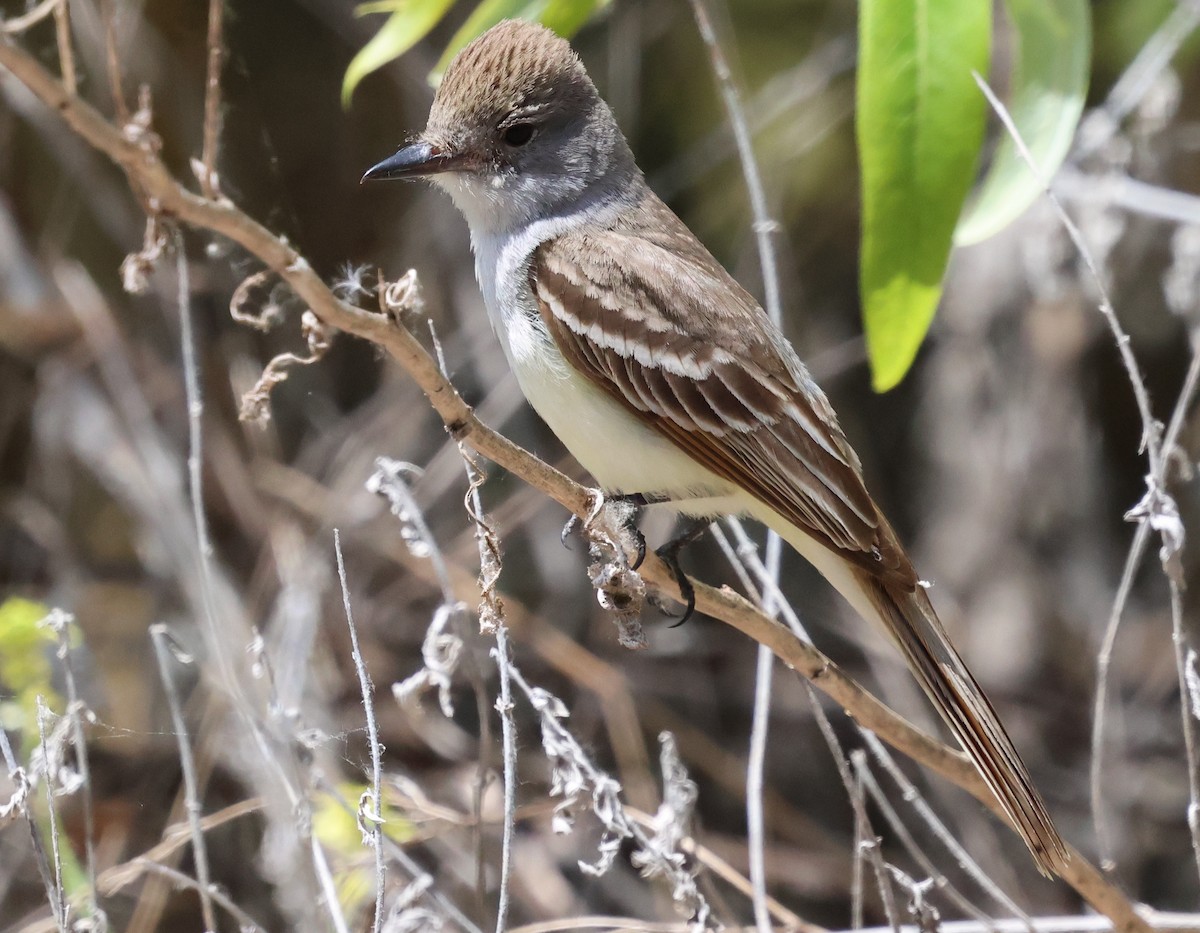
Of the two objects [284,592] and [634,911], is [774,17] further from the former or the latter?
[634,911]

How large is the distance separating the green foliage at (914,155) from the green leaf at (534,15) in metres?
0.49

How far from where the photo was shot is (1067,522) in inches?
156

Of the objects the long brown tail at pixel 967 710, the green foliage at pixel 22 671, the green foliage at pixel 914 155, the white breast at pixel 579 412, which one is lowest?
the long brown tail at pixel 967 710

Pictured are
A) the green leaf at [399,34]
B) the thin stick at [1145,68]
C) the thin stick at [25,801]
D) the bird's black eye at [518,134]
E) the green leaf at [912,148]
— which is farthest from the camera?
the thin stick at [1145,68]

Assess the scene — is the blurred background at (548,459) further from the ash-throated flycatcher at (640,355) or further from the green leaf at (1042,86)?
the green leaf at (1042,86)

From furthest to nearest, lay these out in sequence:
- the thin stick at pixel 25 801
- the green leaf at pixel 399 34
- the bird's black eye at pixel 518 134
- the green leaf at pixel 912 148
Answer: the bird's black eye at pixel 518 134
the green leaf at pixel 399 34
the green leaf at pixel 912 148
the thin stick at pixel 25 801

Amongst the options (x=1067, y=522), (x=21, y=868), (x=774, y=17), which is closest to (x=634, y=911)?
(x=21, y=868)

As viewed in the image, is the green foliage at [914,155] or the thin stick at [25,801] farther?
the green foliage at [914,155]

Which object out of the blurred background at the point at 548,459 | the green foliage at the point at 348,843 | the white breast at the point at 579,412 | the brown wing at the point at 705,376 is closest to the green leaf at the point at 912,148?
the brown wing at the point at 705,376

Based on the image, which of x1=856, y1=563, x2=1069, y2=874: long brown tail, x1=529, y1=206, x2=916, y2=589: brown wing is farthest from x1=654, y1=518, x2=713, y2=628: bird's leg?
x1=856, y1=563, x2=1069, y2=874: long brown tail

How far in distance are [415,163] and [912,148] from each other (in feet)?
2.60

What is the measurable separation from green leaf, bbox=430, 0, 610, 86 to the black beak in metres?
0.19

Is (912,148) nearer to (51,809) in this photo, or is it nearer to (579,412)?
(579,412)

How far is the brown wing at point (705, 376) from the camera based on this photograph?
2.11 m
